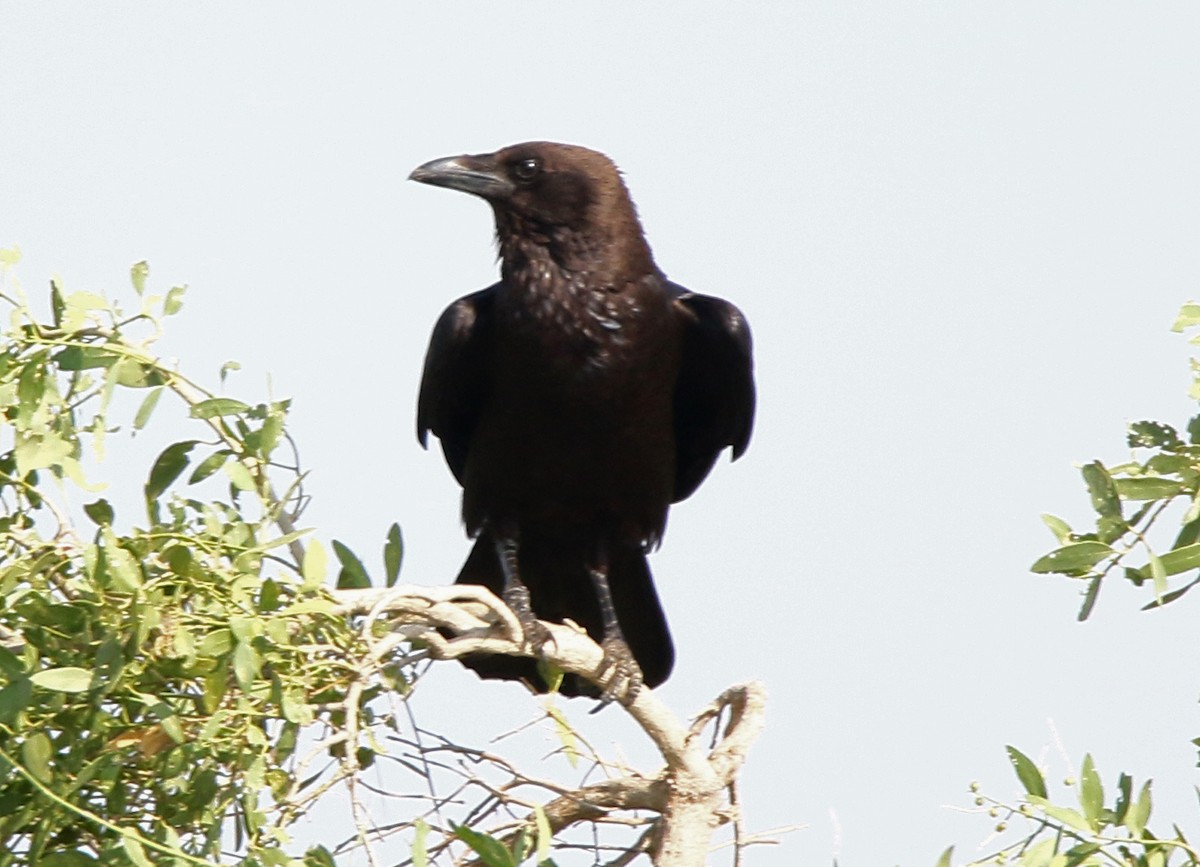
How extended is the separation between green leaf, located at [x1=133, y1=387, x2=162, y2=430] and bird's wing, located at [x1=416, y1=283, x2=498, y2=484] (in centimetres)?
185

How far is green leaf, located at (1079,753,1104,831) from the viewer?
109 inches

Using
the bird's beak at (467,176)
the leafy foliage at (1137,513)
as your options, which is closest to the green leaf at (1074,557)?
the leafy foliage at (1137,513)

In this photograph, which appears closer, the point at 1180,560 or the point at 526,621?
the point at 1180,560

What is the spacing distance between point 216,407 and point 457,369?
6.44 ft

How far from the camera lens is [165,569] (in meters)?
2.79

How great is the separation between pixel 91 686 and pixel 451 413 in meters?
2.57

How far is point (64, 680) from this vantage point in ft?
8.57

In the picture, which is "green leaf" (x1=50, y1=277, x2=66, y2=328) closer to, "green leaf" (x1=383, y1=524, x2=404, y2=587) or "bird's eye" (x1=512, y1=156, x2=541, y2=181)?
"green leaf" (x1=383, y1=524, x2=404, y2=587)

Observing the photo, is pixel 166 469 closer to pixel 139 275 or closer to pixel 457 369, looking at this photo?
pixel 139 275

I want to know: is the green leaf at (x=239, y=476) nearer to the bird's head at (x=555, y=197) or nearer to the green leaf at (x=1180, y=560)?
the green leaf at (x=1180, y=560)

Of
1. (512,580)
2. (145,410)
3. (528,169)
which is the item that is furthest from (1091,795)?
(528,169)

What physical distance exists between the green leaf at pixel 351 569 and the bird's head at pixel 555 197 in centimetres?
171

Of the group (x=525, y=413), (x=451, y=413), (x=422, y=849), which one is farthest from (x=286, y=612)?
(x=451, y=413)

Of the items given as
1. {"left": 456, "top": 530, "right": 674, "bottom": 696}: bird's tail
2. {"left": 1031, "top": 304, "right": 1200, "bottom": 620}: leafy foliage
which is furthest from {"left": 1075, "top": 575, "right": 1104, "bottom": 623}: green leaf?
{"left": 456, "top": 530, "right": 674, "bottom": 696}: bird's tail
